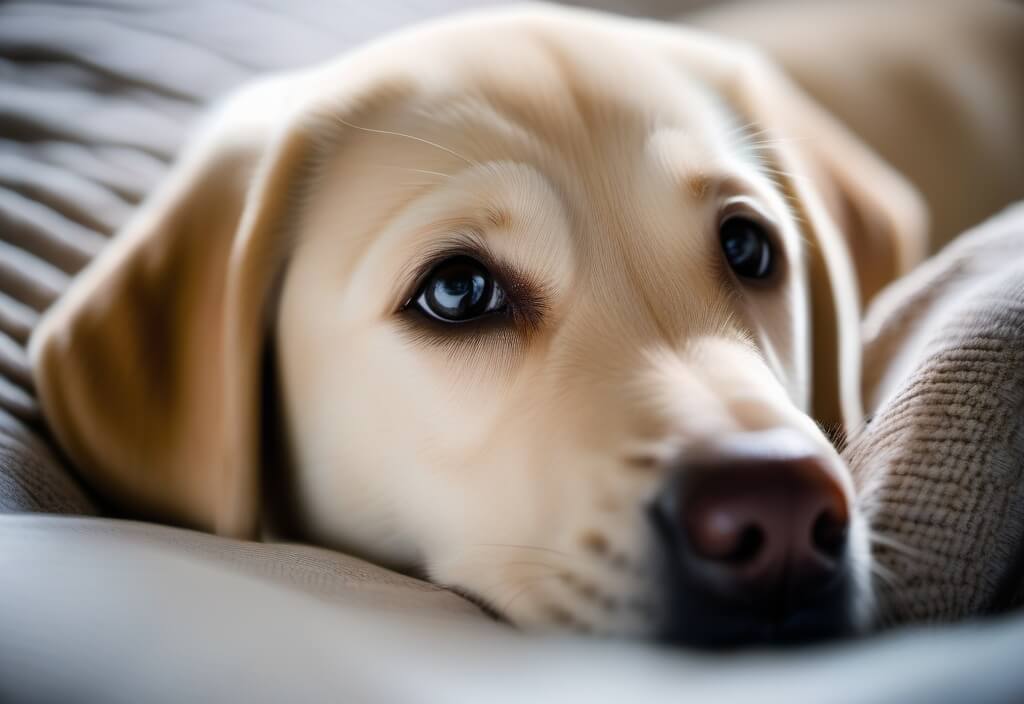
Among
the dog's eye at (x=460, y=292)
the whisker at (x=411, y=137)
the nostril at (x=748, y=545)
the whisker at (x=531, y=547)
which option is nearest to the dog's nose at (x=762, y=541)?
the nostril at (x=748, y=545)

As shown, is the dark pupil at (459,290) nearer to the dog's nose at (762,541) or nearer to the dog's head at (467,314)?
the dog's head at (467,314)

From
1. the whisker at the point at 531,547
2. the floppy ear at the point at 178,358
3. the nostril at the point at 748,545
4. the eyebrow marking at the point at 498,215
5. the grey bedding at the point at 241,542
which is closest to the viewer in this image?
the grey bedding at the point at 241,542

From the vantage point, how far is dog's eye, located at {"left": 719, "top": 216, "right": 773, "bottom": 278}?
4.53ft

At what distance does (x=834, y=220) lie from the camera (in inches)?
68.2

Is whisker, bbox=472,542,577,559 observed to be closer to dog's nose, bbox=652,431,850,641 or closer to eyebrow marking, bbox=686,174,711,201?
dog's nose, bbox=652,431,850,641

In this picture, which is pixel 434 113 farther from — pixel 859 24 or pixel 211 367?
pixel 859 24

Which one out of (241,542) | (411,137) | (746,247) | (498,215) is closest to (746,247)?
(746,247)

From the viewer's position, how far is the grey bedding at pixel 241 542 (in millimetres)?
649

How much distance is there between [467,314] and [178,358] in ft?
1.58

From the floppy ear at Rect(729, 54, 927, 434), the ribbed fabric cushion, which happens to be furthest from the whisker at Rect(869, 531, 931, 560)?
the floppy ear at Rect(729, 54, 927, 434)

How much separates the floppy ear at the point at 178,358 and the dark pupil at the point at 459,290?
0.98 ft

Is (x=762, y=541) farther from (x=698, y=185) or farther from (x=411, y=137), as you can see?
(x=411, y=137)

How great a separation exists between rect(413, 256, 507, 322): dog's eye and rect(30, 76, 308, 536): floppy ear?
0.96 feet

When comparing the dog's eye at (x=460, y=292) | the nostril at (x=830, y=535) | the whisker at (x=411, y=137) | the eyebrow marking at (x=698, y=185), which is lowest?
the nostril at (x=830, y=535)
